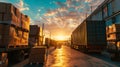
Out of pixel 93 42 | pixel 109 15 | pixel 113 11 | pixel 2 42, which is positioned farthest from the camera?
pixel 109 15

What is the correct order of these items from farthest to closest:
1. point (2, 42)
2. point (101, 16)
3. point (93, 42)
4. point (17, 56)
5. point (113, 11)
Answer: point (101, 16) → point (113, 11) → point (93, 42) → point (17, 56) → point (2, 42)

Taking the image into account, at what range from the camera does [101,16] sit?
1364 inches

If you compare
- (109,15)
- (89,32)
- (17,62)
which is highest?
(109,15)

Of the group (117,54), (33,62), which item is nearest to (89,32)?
(117,54)

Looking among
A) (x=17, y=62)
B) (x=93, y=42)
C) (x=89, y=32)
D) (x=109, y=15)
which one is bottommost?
(x=17, y=62)

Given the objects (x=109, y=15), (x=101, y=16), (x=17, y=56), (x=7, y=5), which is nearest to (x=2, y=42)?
(x=7, y=5)

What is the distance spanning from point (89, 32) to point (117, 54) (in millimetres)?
6640

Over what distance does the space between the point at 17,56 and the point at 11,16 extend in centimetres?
398

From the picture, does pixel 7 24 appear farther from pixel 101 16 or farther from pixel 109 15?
pixel 101 16

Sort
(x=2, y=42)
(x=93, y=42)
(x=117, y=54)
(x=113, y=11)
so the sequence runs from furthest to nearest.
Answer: (x=113, y=11)
(x=93, y=42)
(x=117, y=54)
(x=2, y=42)

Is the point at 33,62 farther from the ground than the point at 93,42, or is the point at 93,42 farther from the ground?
the point at 93,42

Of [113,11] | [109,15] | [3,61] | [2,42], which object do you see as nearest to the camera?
[3,61]

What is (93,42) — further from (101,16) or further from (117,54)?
(101,16)

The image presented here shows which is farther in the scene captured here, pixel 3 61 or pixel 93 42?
pixel 93 42
